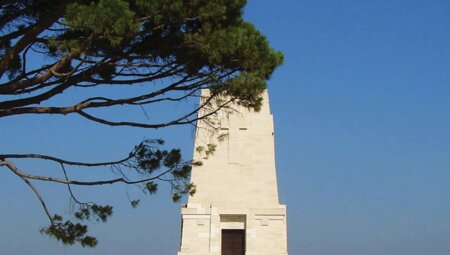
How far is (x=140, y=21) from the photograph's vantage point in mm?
7180

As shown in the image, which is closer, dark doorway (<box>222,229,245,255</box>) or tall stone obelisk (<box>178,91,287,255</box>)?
tall stone obelisk (<box>178,91,287,255</box>)

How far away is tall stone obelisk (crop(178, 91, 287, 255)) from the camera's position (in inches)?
563

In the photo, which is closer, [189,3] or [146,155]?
[189,3]

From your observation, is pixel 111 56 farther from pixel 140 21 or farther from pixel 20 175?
pixel 20 175

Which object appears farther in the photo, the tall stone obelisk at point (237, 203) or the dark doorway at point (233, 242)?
the dark doorway at point (233, 242)

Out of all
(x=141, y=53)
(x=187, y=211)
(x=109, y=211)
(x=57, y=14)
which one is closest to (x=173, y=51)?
(x=141, y=53)

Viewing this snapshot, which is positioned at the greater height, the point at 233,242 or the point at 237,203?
the point at 237,203

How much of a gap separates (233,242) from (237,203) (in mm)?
890

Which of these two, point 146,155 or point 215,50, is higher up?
point 215,50

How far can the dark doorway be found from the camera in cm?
1441

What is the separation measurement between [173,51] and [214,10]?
847 mm

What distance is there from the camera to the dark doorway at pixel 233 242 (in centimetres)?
1441

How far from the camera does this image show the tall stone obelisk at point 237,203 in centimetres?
1430

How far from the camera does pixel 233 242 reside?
14500 mm
